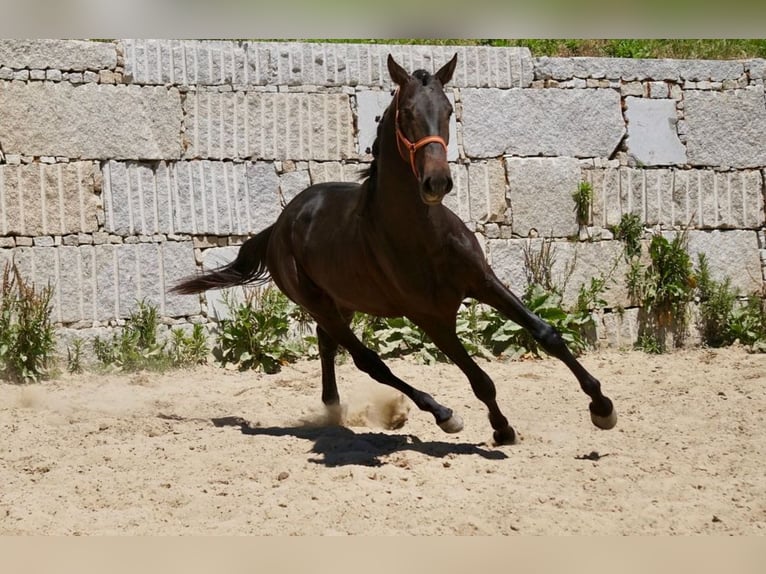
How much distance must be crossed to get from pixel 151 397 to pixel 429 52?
13.5 feet

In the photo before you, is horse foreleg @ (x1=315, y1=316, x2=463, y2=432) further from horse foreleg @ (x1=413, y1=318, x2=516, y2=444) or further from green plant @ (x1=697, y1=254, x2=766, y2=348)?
green plant @ (x1=697, y1=254, x2=766, y2=348)

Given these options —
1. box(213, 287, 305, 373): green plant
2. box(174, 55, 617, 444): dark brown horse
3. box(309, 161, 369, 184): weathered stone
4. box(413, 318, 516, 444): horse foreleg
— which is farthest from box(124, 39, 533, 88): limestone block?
box(413, 318, 516, 444): horse foreleg

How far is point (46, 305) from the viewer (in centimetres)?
809

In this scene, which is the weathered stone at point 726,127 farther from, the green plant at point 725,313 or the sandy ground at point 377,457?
the sandy ground at point 377,457

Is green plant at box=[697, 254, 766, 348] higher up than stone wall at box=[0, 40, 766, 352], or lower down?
lower down

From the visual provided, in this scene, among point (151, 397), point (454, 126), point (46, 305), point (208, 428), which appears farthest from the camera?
point (454, 126)

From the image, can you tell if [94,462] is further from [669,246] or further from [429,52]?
[669,246]

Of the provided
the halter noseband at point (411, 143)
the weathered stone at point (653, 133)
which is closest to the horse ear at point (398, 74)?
the halter noseband at point (411, 143)

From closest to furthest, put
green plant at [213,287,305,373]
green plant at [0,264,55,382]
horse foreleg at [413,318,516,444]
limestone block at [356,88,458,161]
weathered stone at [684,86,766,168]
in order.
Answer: horse foreleg at [413,318,516,444] < green plant at [0,264,55,382] < green plant at [213,287,305,373] < limestone block at [356,88,458,161] < weathered stone at [684,86,766,168]

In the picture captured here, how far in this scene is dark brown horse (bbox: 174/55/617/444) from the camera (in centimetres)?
471

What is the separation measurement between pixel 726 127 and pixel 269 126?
4.48 m

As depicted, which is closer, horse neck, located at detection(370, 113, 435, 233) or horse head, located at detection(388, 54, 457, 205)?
horse head, located at detection(388, 54, 457, 205)

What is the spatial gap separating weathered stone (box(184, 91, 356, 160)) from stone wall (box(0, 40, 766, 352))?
0.04 feet

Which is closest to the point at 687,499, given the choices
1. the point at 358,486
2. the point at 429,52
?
the point at 358,486
